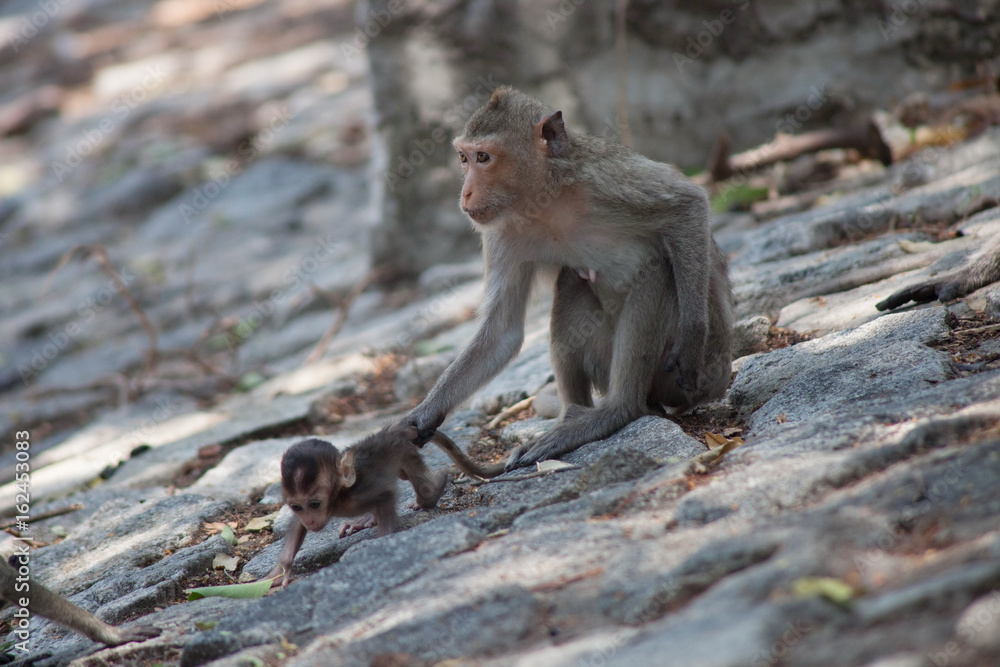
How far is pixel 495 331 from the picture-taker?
4.89 meters

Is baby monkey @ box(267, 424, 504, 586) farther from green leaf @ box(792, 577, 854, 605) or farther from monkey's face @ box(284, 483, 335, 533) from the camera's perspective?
green leaf @ box(792, 577, 854, 605)

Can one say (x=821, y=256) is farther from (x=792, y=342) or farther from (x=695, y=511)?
(x=695, y=511)

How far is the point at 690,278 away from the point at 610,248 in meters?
0.42

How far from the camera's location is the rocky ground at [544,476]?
2312mm

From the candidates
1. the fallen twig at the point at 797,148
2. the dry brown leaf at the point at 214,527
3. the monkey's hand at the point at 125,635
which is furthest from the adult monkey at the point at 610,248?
the fallen twig at the point at 797,148

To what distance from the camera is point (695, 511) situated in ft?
9.62

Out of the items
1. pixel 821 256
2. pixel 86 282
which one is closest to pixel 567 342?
pixel 821 256

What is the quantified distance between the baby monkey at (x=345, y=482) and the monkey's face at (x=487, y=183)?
43.7 inches

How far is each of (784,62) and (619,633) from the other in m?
7.78

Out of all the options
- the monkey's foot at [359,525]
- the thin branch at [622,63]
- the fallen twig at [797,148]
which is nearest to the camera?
the monkey's foot at [359,525]

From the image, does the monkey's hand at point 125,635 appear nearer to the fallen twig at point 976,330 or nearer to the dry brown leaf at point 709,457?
the dry brown leaf at point 709,457

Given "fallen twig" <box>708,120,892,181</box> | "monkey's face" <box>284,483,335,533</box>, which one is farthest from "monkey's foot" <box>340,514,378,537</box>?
"fallen twig" <box>708,120,892,181</box>

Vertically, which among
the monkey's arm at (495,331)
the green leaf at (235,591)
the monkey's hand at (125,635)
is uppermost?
the monkey's arm at (495,331)

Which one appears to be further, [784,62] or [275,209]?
[275,209]
